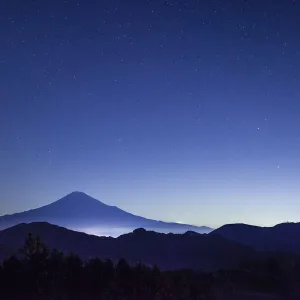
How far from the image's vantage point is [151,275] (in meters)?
74.4

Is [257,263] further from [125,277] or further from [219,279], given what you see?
[125,277]

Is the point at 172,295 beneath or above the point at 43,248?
beneath

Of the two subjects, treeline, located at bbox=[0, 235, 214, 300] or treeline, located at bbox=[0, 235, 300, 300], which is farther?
treeline, located at bbox=[0, 235, 300, 300]

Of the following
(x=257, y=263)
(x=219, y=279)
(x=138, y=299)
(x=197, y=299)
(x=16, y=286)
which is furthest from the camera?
(x=257, y=263)

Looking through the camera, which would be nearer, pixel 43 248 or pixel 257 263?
pixel 43 248

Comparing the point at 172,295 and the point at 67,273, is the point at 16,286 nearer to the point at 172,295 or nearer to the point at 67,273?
the point at 67,273

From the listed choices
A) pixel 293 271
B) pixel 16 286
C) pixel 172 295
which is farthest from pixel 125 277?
pixel 293 271

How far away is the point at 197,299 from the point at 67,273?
2776 centimetres

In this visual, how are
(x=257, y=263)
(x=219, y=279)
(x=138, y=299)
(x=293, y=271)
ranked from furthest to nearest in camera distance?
(x=257, y=263) < (x=293, y=271) < (x=219, y=279) < (x=138, y=299)

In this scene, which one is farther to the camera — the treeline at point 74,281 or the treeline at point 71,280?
the treeline at point 74,281

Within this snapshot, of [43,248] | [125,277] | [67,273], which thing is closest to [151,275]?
[125,277]

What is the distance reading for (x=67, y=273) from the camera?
70250 mm

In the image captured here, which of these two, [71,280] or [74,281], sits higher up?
[71,280]

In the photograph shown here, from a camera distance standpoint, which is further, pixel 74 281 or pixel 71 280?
pixel 74 281
